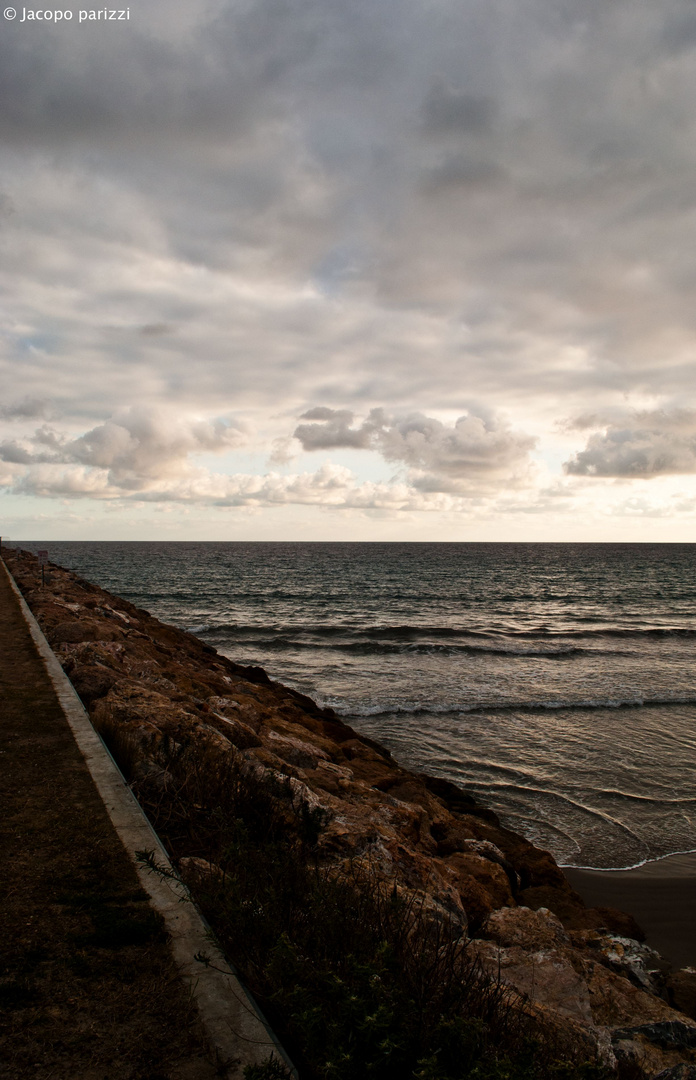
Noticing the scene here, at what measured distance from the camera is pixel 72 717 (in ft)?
20.7

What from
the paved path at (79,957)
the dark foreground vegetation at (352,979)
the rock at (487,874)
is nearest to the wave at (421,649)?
the rock at (487,874)

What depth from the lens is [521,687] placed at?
57.0 ft

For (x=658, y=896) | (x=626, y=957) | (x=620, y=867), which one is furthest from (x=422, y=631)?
(x=626, y=957)

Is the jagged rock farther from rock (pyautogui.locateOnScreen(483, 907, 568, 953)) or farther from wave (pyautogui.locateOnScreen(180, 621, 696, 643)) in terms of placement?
wave (pyautogui.locateOnScreen(180, 621, 696, 643))

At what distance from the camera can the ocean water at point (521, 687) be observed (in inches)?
361

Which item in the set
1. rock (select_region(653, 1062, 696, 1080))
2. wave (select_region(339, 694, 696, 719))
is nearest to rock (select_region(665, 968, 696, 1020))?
rock (select_region(653, 1062, 696, 1080))

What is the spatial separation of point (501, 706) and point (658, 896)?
809cm

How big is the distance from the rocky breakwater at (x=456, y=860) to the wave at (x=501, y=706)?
14.3ft

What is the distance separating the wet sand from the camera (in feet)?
19.9

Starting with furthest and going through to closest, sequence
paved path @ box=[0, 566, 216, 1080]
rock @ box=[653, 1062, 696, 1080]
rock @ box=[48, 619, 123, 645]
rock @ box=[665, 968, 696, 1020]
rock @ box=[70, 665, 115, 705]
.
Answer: rock @ box=[48, 619, 123, 645]
rock @ box=[70, 665, 115, 705]
rock @ box=[665, 968, 696, 1020]
rock @ box=[653, 1062, 696, 1080]
paved path @ box=[0, 566, 216, 1080]

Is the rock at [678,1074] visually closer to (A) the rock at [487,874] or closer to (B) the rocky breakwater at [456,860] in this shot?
(B) the rocky breakwater at [456,860]

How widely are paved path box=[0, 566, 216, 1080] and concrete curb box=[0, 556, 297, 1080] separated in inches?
2.3

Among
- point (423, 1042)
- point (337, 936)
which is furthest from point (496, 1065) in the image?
point (337, 936)

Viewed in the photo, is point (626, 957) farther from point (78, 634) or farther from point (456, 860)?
point (78, 634)
